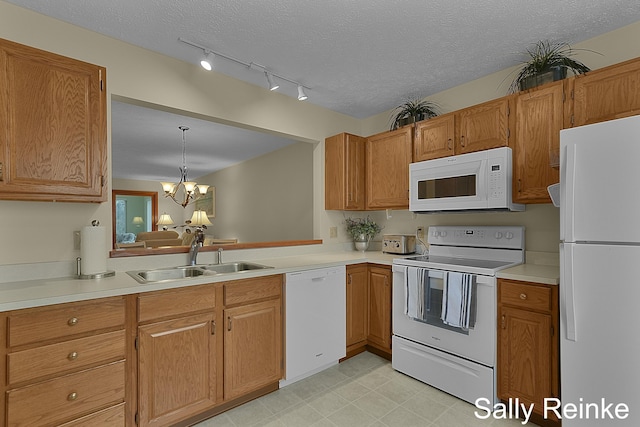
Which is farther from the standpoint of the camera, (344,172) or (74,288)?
(344,172)

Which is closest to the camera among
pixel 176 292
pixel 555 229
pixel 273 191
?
pixel 176 292

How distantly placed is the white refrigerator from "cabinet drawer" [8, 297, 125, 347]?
7.80ft

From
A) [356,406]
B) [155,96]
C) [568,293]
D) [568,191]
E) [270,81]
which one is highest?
[270,81]

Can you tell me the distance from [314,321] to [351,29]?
2.11 meters

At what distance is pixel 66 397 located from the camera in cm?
148

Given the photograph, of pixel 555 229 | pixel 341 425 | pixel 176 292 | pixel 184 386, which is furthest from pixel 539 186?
pixel 184 386

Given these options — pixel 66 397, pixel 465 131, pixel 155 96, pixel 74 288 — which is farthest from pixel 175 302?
pixel 465 131

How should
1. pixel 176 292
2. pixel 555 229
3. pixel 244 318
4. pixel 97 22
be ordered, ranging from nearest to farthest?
pixel 176 292
pixel 97 22
pixel 244 318
pixel 555 229

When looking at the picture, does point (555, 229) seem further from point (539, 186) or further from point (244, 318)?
Result: point (244, 318)

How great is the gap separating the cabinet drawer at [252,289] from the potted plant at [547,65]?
7.52 ft

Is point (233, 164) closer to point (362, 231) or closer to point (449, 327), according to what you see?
point (362, 231)

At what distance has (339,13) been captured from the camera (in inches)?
72.6

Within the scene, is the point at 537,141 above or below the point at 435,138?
below

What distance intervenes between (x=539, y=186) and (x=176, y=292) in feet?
8.06
